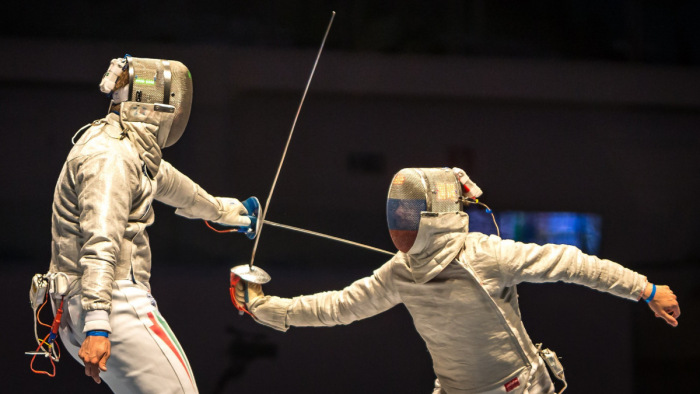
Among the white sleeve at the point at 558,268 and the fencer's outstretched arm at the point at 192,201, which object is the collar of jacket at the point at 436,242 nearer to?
the white sleeve at the point at 558,268

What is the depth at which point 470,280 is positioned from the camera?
7.78 feet

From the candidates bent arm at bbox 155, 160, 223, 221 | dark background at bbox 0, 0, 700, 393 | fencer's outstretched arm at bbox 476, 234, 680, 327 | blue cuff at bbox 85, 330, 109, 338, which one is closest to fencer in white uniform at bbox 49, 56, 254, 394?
blue cuff at bbox 85, 330, 109, 338

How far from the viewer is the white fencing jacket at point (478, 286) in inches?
93.5

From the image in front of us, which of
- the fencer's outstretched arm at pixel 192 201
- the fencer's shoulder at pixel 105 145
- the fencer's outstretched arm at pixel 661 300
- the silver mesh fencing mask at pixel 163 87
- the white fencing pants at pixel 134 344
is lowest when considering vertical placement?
the white fencing pants at pixel 134 344

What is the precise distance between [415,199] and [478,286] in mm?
311

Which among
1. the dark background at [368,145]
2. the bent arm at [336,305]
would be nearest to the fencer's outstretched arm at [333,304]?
the bent arm at [336,305]

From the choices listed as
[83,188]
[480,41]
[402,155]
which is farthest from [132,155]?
[480,41]

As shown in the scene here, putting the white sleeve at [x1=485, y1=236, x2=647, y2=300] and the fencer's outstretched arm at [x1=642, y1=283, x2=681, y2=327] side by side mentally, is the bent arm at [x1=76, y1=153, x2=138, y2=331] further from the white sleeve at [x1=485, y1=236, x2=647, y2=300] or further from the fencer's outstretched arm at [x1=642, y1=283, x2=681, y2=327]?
the fencer's outstretched arm at [x1=642, y1=283, x2=681, y2=327]

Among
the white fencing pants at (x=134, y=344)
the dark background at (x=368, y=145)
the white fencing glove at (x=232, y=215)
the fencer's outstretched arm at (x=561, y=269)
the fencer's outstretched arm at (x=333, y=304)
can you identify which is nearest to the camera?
the white fencing pants at (x=134, y=344)

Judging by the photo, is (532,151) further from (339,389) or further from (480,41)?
(339,389)

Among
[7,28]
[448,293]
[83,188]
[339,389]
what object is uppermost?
[7,28]

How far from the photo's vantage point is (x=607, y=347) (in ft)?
11.9

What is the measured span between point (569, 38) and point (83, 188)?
7.86ft

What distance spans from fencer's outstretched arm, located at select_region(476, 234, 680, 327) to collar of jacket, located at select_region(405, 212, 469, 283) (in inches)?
2.4
